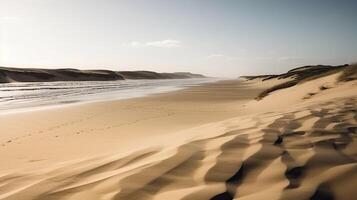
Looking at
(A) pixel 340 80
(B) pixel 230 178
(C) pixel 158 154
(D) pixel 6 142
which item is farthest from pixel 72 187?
(A) pixel 340 80

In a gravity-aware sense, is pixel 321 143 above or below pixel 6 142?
above

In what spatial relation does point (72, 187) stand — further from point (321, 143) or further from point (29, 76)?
point (29, 76)

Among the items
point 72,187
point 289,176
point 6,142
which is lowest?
point 6,142

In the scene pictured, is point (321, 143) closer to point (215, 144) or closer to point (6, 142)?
point (215, 144)

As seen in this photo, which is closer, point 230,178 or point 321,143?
point 230,178

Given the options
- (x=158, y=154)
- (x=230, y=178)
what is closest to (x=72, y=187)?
(x=158, y=154)

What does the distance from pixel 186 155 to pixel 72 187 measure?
1.11m

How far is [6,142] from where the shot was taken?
600cm

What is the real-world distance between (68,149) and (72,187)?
2999mm

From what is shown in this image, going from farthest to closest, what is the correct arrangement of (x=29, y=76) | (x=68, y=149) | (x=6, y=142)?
1. (x=29, y=76)
2. (x=6, y=142)
3. (x=68, y=149)

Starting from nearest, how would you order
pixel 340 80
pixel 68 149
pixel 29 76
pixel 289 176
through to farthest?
pixel 289 176, pixel 68 149, pixel 340 80, pixel 29 76

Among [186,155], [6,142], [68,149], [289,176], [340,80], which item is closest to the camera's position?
[289,176]

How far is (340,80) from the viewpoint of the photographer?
11.8 m

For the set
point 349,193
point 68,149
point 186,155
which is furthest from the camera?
point 68,149
